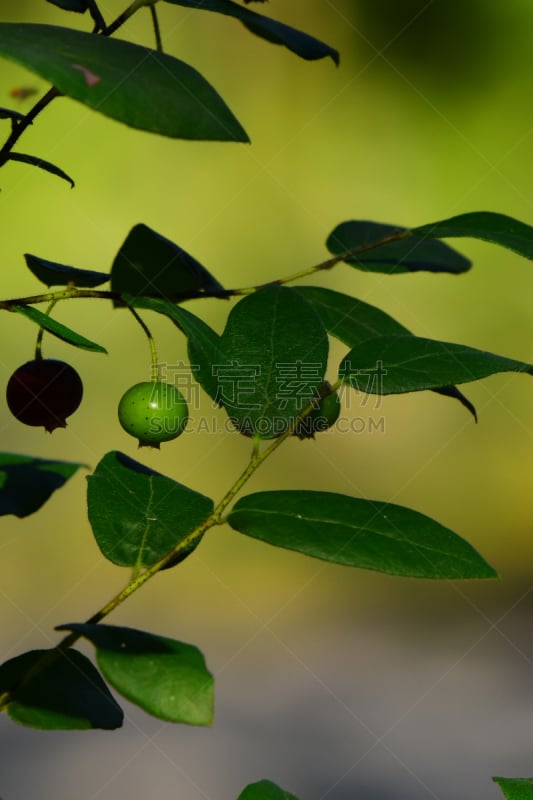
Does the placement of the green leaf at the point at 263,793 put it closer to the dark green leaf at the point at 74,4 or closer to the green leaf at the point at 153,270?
the green leaf at the point at 153,270

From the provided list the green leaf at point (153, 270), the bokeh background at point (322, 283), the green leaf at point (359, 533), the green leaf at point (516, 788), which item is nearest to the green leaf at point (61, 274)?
the green leaf at point (153, 270)

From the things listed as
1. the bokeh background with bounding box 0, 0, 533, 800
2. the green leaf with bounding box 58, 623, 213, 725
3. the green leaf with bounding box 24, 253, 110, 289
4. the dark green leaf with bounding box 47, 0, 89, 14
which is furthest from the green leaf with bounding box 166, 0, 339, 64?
the bokeh background with bounding box 0, 0, 533, 800

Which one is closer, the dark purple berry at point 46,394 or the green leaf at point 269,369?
the green leaf at point 269,369

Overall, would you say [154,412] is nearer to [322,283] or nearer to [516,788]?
[516,788]

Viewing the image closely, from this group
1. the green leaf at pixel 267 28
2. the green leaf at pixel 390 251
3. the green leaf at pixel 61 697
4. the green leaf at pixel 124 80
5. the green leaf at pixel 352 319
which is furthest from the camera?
the green leaf at pixel 390 251

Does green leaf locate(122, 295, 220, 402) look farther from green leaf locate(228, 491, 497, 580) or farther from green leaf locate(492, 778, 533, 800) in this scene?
green leaf locate(492, 778, 533, 800)

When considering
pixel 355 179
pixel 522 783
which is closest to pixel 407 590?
pixel 355 179
